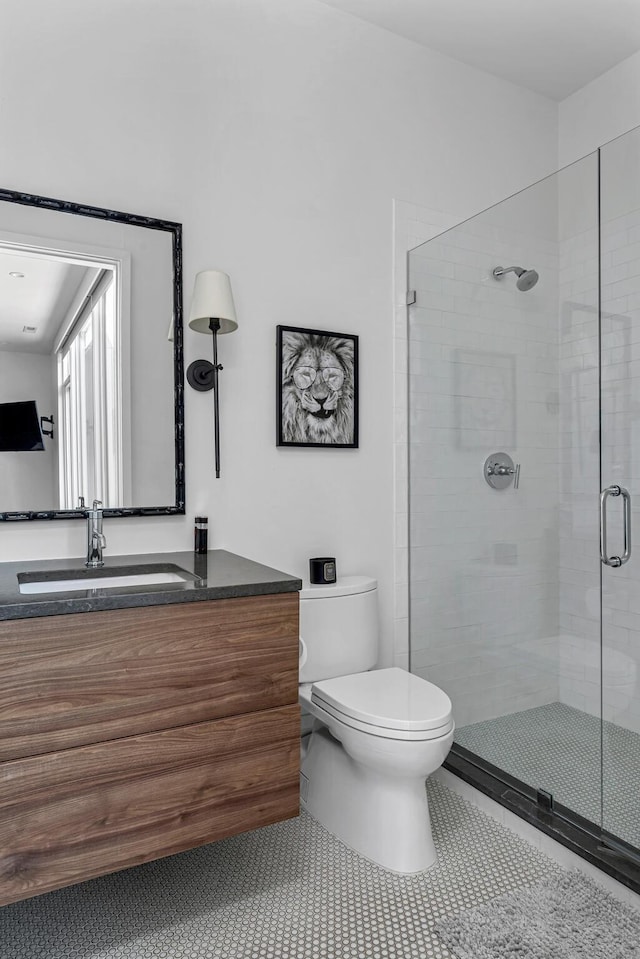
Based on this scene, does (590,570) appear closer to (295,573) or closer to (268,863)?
(295,573)

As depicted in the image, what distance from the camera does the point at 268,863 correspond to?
179 cm

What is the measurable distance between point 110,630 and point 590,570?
1425 mm

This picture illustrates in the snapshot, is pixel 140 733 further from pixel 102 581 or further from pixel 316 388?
pixel 316 388

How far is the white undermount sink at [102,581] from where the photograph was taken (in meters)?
1.68

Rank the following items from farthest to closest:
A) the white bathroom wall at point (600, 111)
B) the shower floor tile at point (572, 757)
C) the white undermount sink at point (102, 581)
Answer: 1. the white bathroom wall at point (600, 111)
2. the shower floor tile at point (572, 757)
3. the white undermount sink at point (102, 581)

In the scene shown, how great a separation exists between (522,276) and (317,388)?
0.82 meters

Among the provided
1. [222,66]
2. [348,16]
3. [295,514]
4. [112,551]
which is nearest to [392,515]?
[295,514]

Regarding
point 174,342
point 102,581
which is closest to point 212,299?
point 174,342

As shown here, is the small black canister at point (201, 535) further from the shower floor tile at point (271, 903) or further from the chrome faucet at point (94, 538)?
the shower floor tile at point (271, 903)

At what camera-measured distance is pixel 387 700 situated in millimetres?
1862

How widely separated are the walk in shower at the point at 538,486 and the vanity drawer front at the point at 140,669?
3.21 feet

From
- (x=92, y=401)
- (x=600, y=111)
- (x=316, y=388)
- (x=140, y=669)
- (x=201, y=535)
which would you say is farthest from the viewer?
(x=600, y=111)

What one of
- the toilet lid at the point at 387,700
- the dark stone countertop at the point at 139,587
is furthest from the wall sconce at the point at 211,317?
the toilet lid at the point at 387,700

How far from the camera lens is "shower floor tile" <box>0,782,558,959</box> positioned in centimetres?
149
